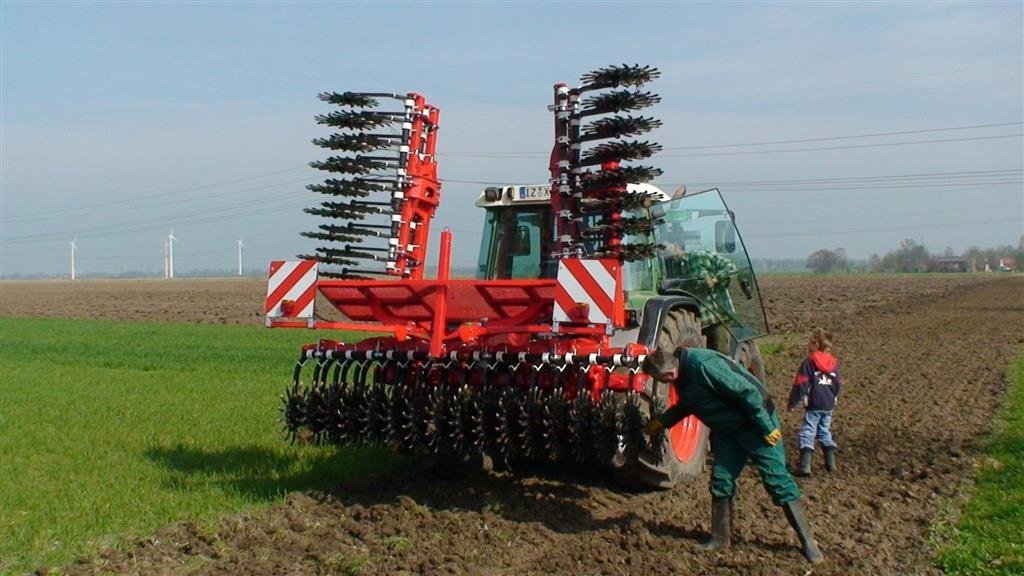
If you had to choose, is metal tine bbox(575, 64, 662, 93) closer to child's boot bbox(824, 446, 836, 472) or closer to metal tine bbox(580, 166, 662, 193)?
metal tine bbox(580, 166, 662, 193)

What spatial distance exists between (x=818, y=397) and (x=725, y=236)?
4.98ft

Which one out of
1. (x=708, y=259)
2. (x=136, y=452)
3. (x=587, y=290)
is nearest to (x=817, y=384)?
(x=708, y=259)

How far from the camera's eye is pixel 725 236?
893cm

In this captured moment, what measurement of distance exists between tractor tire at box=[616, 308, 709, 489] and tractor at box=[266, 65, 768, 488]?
2 cm

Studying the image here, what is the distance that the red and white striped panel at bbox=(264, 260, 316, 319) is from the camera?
7.41 m

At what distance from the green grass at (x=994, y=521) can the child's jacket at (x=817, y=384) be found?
1.28 meters

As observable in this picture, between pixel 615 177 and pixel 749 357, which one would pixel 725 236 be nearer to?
pixel 749 357

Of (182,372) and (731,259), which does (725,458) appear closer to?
(731,259)

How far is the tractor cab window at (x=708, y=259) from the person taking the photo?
8570 millimetres

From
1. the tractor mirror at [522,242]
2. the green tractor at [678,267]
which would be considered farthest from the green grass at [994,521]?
the tractor mirror at [522,242]

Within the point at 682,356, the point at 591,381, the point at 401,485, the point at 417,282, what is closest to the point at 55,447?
the point at 401,485

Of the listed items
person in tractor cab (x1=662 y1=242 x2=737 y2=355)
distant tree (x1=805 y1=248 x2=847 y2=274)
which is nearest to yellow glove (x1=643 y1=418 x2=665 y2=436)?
person in tractor cab (x1=662 y1=242 x2=737 y2=355)

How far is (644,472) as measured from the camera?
738 centimetres

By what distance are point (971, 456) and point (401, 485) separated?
4.91m
